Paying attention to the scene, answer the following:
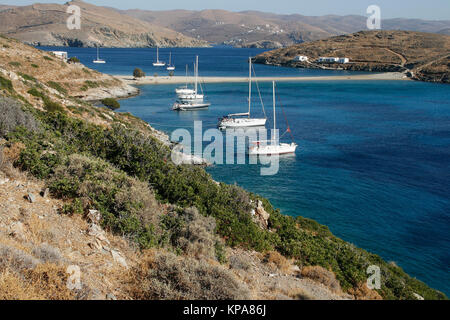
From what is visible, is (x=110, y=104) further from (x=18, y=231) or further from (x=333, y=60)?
(x=333, y=60)

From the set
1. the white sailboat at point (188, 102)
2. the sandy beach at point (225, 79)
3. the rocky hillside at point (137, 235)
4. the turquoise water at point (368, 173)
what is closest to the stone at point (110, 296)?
the rocky hillside at point (137, 235)

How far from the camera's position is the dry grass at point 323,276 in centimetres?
923

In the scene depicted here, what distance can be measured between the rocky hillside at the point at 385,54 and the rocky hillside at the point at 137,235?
10421cm

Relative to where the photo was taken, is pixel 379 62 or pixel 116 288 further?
pixel 379 62

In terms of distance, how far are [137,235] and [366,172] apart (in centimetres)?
2512

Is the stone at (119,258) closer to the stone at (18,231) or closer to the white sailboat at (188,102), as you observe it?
the stone at (18,231)

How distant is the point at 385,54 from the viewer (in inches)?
5167

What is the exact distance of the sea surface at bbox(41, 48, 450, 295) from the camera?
63.5ft

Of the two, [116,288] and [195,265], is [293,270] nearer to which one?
[195,265]

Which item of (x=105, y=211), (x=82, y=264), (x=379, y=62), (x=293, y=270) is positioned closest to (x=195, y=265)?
(x=82, y=264)

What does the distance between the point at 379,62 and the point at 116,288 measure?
135 meters

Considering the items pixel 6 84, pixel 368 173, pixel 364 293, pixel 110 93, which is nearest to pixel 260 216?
pixel 364 293

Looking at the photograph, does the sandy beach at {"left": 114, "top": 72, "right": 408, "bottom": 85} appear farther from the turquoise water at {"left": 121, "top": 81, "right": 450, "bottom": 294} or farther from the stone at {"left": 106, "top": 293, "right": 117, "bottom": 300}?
the stone at {"left": 106, "top": 293, "right": 117, "bottom": 300}
